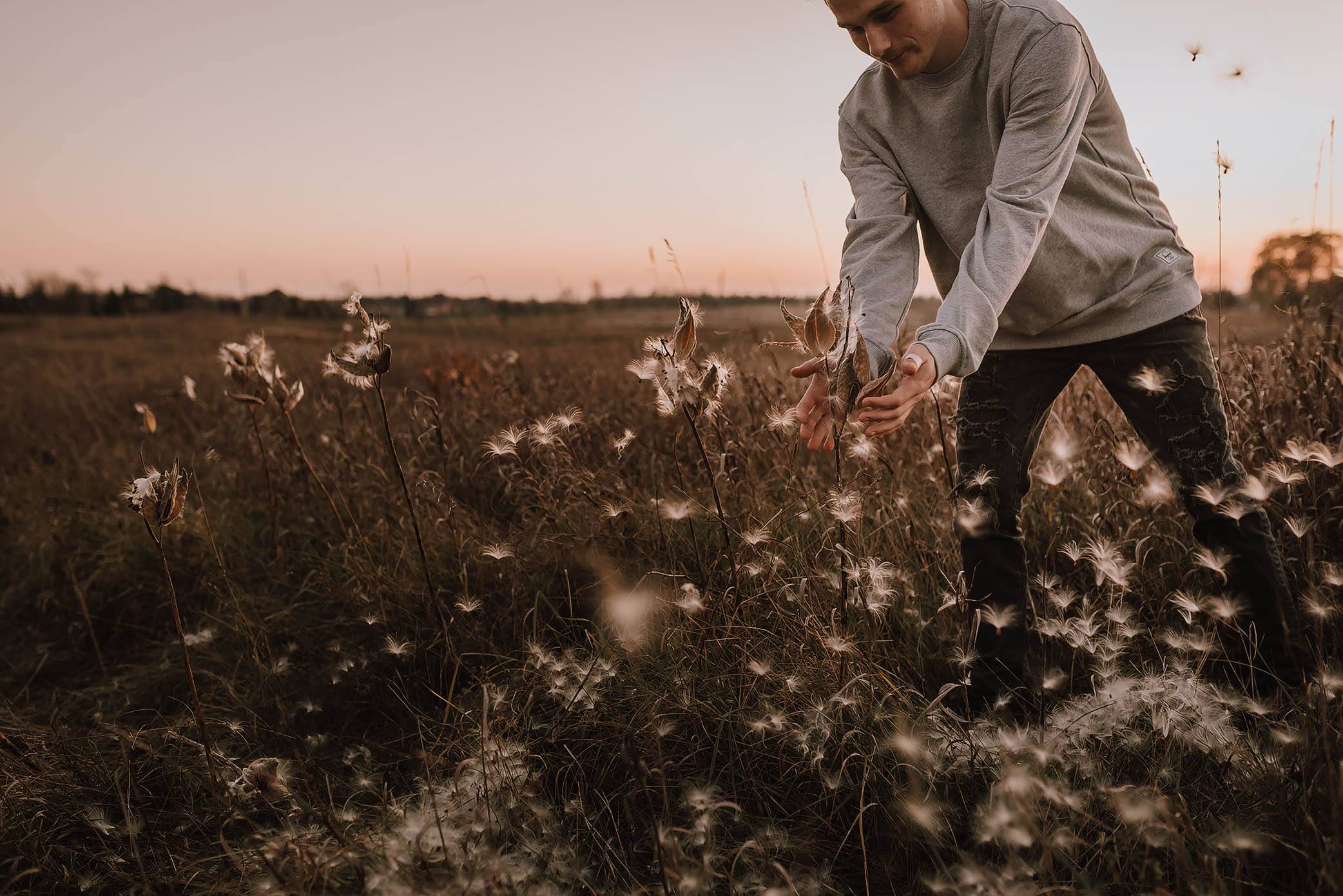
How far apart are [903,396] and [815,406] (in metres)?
0.21

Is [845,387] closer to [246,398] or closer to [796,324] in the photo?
[796,324]

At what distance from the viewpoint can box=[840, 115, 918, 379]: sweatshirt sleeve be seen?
187cm

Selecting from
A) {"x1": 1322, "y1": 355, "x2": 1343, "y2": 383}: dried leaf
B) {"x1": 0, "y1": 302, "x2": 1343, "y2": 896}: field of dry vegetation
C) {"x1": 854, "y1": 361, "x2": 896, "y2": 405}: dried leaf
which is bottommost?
{"x1": 0, "y1": 302, "x2": 1343, "y2": 896}: field of dry vegetation

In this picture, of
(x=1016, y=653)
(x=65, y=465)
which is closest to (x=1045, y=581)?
(x=1016, y=653)

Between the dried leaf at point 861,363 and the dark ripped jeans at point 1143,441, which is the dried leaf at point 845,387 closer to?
the dried leaf at point 861,363

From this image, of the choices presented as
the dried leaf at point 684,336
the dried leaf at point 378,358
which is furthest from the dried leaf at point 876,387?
the dried leaf at point 378,358

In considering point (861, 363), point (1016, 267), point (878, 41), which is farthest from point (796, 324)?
point (878, 41)

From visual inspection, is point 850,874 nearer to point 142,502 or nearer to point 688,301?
point 688,301

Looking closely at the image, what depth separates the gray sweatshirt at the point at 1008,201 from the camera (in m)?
1.67

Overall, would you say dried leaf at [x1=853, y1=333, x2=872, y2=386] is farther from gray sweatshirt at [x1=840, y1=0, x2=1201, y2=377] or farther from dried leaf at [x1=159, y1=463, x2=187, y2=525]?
dried leaf at [x1=159, y1=463, x2=187, y2=525]

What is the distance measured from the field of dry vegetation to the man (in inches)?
5.3

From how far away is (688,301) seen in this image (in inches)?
61.8

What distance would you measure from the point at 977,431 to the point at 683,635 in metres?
1.06

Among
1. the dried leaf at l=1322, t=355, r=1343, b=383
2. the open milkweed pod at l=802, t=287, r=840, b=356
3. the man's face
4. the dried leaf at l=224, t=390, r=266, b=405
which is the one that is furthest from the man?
the dried leaf at l=224, t=390, r=266, b=405
